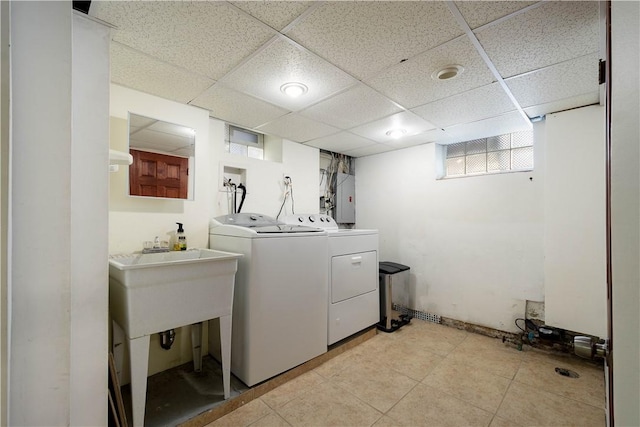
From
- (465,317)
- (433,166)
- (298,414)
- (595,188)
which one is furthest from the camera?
(433,166)

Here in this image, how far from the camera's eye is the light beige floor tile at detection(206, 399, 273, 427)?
1592 mm

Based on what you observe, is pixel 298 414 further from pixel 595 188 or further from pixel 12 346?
pixel 595 188

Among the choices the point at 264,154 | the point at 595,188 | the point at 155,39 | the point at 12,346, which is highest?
the point at 155,39

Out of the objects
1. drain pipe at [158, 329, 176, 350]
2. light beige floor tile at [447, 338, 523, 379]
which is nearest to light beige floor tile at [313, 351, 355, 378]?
light beige floor tile at [447, 338, 523, 379]

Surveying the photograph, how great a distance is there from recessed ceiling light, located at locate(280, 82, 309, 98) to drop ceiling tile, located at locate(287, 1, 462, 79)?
14.1 inches

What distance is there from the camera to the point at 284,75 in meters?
1.72

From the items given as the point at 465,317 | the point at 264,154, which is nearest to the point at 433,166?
the point at 465,317

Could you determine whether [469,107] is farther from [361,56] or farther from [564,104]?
[361,56]

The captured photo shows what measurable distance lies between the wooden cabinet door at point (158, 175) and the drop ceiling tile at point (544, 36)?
6.94 feet

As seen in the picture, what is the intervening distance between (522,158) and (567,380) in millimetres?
1966

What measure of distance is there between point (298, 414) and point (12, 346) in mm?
1458

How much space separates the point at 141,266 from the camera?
1391 mm

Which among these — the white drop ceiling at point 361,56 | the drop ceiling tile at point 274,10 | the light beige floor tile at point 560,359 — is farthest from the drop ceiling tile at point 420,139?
the light beige floor tile at point 560,359

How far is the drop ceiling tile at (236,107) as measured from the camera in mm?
1981
